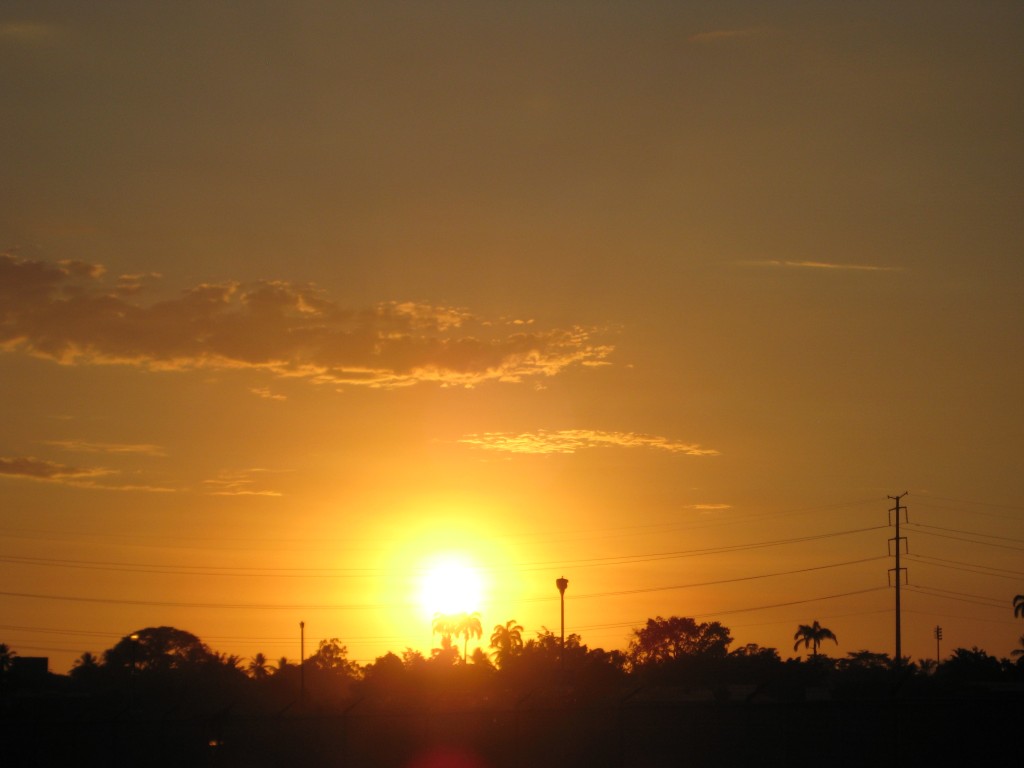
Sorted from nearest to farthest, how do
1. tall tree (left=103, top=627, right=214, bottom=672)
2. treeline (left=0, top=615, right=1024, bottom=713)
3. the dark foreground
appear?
the dark foreground, treeline (left=0, top=615, right=1024, bottom=713), tall tree (left=103, top=627, right=214, bottom=672)

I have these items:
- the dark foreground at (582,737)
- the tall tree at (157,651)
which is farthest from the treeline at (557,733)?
the tall tree at (157,651)

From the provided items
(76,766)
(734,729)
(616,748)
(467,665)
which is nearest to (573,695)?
(616,748)

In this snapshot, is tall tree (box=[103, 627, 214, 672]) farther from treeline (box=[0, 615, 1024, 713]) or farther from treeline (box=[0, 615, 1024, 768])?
treeline (box=[0, 615, 1024, 768])

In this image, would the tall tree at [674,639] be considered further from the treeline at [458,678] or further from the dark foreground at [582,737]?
the dark foreground at [582,737]

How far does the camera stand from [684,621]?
14275cm

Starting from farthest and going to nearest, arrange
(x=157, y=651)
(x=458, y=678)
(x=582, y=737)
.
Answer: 1. (x=157, y=651)
2. (x=458, y=678)
3. (x=582, y=737)

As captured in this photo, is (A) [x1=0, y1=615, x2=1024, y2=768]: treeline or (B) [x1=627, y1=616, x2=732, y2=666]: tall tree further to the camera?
(B) [x1=627, y1=616, x2=732, y2=666]: tall tree

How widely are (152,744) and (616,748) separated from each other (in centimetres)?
1507

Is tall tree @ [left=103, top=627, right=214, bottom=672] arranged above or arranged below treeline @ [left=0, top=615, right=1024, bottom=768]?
below

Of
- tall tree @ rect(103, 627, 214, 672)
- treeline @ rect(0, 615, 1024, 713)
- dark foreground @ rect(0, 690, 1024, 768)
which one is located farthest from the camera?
tall tree @ rect(103, 627, 214, 672)

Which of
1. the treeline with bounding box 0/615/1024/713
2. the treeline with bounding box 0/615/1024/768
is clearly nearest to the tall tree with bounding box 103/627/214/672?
the treeline with bounding box 0/615/1024/713

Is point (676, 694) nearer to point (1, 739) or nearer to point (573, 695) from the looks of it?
point (573, 695)

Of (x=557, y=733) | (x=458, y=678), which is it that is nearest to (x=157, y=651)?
(x=458, y=678)

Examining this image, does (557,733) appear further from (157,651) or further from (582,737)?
(157,651)
